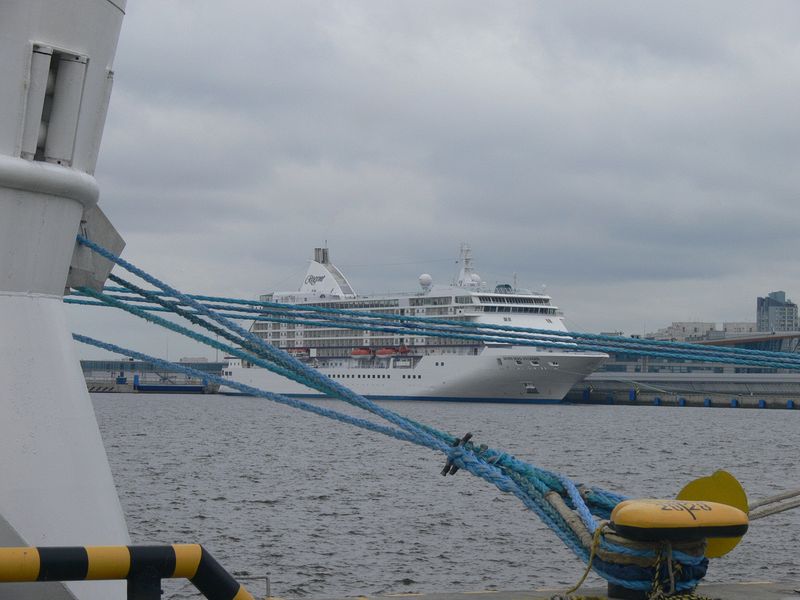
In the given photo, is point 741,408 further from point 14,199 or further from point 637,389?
point 14,199

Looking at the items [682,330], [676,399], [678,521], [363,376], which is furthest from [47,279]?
[682,330]

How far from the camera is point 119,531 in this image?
19.2 feet

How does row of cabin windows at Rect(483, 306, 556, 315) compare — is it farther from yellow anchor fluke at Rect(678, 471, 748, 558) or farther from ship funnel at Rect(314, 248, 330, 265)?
yellow anchor fluke at Rect(678, 471, 748, 558)

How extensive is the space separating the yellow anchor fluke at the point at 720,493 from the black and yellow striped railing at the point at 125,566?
16.1ft

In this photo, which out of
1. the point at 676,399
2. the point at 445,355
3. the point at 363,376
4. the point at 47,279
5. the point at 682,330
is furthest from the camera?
the point at 682,330

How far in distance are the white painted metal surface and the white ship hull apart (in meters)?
67.2

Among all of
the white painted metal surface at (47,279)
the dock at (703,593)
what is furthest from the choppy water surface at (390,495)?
the white painted metal surface at (47,279)

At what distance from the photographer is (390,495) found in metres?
25.6

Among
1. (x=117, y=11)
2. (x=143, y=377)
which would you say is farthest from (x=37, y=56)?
(x=143, y=377)

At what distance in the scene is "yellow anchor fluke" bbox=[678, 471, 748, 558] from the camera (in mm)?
7406

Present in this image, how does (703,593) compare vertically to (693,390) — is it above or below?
below

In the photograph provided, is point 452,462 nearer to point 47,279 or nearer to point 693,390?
point 47,279

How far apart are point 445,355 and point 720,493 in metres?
69.2

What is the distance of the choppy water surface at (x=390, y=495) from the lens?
52.0 ft
